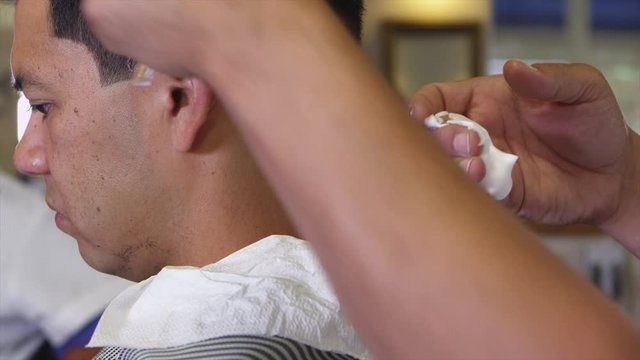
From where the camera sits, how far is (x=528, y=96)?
110 centimetres

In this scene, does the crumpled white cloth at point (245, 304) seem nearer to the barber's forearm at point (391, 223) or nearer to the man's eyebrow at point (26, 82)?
the man's eyebrow at point (26, 82)

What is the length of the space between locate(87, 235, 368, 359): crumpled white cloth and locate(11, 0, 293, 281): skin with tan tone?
69mm

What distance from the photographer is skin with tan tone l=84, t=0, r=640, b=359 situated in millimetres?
587

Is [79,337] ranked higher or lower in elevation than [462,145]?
lower

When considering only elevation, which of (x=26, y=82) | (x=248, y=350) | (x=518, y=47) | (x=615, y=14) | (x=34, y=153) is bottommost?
(x=518, y=47)

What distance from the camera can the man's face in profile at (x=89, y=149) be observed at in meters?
1.22

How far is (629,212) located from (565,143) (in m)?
0.14

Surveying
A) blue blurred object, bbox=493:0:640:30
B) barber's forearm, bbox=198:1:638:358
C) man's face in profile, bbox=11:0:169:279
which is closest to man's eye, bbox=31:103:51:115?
man's face in profile, bbox=11:0:169:279

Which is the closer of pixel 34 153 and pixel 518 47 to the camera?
pixel 34 153

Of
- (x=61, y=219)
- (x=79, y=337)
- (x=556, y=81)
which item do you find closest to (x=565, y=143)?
(x=556, y=81)

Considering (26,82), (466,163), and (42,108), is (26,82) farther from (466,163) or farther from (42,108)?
(466,163)

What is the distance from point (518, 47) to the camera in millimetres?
5867

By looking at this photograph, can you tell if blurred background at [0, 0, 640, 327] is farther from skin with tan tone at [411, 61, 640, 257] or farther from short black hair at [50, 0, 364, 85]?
skin with tan tone at [411, 61, 640, 257]

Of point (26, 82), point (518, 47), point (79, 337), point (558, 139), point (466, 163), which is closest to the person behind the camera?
point (466, 163)
